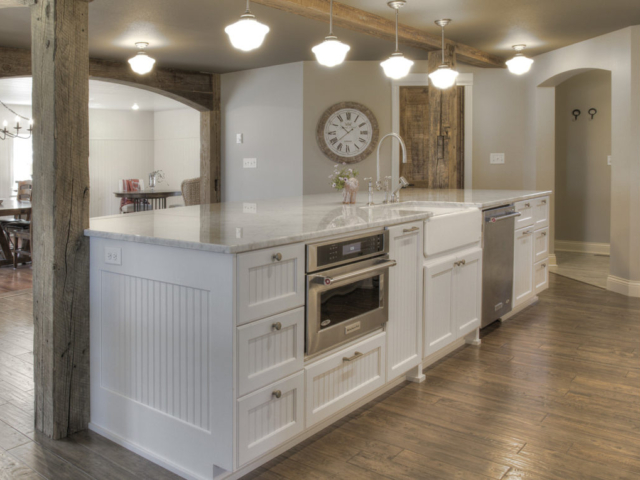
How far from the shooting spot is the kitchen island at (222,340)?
1.92 m

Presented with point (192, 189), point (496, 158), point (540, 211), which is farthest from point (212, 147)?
point (540, 211)

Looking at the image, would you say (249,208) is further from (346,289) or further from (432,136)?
(432,136)

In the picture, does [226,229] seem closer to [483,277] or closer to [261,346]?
[261,346]

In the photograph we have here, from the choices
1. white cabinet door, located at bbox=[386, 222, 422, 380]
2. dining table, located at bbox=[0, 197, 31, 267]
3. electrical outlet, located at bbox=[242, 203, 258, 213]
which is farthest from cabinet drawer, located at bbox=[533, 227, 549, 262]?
dining table, located at bbox=[0, 197, 31, 267]

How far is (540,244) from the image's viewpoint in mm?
4664

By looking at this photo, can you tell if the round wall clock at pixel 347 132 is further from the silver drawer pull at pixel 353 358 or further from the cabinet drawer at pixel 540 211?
the silver drawer pull at pixel 353 358

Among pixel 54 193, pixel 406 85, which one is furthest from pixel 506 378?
pixel 406 85

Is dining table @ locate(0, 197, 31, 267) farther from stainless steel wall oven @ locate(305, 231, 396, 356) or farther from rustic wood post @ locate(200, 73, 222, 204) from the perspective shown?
stainless steel wall oven @ locate(305, 231, 396, 356)

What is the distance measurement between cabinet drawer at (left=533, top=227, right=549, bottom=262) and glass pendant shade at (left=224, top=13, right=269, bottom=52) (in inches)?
107

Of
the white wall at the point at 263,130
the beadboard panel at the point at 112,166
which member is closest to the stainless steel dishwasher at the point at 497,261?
the white wall at the point at 263,130

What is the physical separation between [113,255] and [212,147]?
4.84m

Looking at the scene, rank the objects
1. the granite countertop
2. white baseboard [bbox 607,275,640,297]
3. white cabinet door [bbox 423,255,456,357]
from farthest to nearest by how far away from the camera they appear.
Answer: white baseboard [bbox 607,275,640,297]
white cabinet door [bbox 423,255,456,357]
the granite countertop

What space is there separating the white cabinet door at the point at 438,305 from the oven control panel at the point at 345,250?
1.63ft

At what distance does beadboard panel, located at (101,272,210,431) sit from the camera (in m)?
1.99
